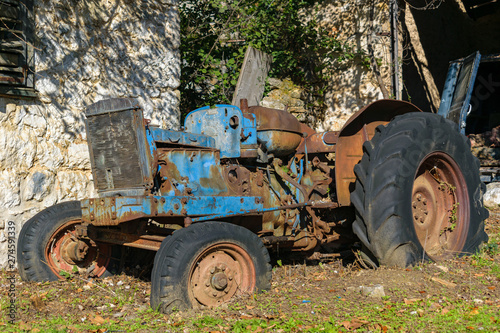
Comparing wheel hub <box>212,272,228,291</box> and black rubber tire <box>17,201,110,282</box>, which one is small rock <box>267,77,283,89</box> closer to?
black rubber tire <box>17,201,110,282</box>

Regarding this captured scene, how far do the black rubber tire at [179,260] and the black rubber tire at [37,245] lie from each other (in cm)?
154

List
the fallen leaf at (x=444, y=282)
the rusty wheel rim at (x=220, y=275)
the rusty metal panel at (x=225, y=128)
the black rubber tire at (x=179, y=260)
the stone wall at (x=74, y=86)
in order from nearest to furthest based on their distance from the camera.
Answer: the black rubber tire at (x=179, y=260), the rusty wheel rim at (x=220, y=275), the fallen leaf at (x=444, y=282), the rusty metal panel at (x=225, y=128), the stone wall at (x=74, y=86)

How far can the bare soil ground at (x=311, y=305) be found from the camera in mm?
3021

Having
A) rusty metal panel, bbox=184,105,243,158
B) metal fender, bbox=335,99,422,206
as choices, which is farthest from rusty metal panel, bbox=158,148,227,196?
metal fender, bbox=335,99,422,206

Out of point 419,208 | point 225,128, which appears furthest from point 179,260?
point 419,208

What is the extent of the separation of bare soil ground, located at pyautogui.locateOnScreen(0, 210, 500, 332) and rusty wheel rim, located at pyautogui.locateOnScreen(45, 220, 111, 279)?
15 cm

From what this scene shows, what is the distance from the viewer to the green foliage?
716cm

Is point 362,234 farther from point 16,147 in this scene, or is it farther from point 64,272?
point 16,147

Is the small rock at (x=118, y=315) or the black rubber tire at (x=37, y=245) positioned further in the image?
the black rubber tire at (x=37, y=245)

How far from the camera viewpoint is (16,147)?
492 cm

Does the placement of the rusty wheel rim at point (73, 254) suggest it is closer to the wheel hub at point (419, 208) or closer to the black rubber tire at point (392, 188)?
the black rubber tire at point (392, 188)

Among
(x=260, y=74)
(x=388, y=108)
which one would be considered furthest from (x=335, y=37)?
(x=388, y=108)

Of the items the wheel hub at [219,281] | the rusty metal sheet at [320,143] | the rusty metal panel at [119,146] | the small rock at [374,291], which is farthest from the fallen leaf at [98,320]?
the rusty metal sheet at [320,143]

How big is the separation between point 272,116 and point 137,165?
1.35 m
